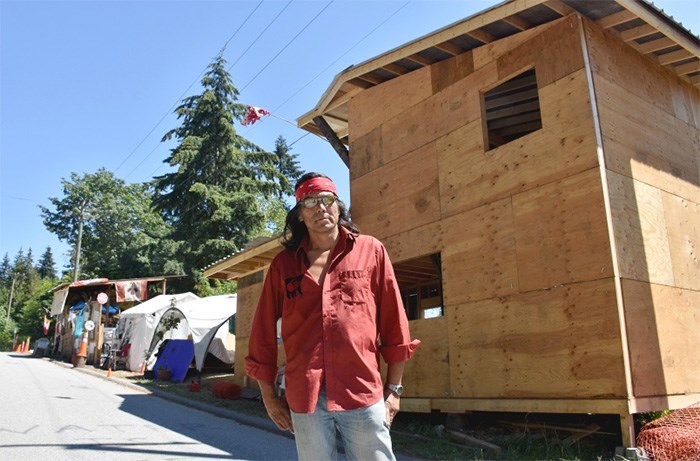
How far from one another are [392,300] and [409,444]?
208 inches

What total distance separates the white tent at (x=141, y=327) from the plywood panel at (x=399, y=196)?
14.4 meters

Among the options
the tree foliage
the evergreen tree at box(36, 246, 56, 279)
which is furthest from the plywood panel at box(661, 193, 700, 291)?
the evergreen tree at box(36, 246, 56, 279)

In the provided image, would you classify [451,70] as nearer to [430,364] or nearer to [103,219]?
[430,364]

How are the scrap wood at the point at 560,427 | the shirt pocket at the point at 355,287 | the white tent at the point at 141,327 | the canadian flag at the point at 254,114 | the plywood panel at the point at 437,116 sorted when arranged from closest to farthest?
the shirt pocket at the point at 355,287, the scrap wood at the point at 560,427, the plywood panel at the point at 437,116, the canadian flag at the point at 254,114, the white tent at the point at 141,327

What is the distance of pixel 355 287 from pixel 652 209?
556 centimetres

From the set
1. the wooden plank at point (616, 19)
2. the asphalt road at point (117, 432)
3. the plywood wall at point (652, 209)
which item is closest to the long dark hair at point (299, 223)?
the plywood wall at point (652, 209)

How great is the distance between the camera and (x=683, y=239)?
675 cm

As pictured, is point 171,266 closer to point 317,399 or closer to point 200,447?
point 200,447

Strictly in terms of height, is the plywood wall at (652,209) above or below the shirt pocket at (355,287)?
above

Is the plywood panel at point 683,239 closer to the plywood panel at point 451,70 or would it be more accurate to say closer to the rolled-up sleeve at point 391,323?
the plywood panel at point 451,70

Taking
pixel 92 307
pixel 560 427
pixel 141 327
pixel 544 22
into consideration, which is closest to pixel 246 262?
pixel 560 427

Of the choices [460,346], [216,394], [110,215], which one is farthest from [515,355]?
[110,215]

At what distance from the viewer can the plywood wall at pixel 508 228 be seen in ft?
19.4

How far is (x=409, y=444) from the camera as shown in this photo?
23.1 ft
